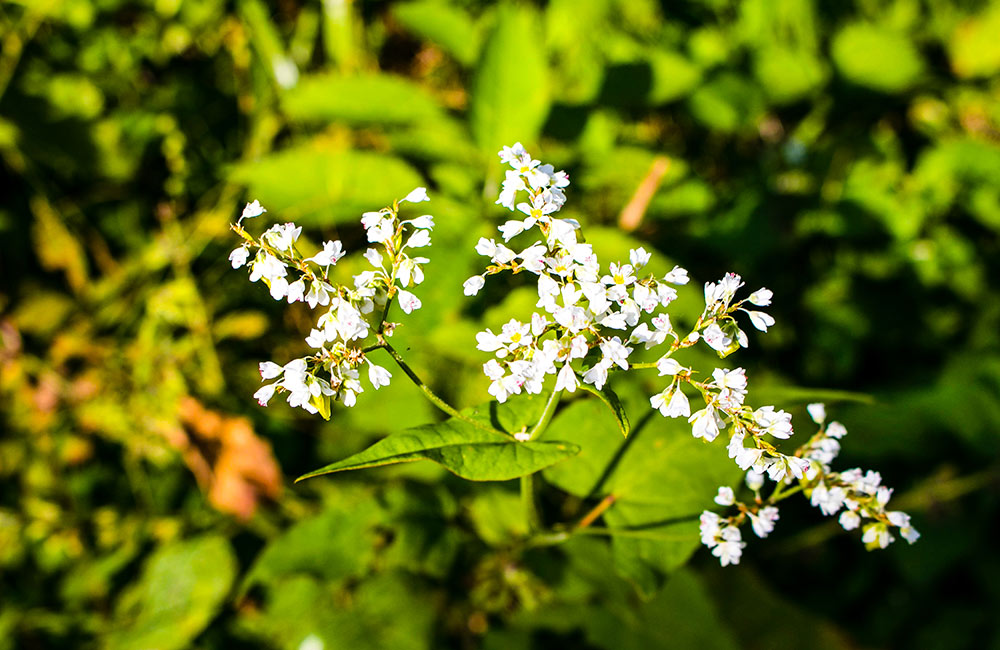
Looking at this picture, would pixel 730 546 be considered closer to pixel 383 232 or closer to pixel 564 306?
pixel 564 306

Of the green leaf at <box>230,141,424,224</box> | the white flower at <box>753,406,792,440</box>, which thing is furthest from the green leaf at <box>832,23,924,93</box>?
the white flower at <box>753,406,792,440</box>

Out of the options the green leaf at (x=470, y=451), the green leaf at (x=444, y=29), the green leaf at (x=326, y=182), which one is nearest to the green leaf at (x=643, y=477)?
the green leaf at (x=470, y=451)

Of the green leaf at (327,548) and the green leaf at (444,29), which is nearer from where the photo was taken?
the green leaf at (327,548)

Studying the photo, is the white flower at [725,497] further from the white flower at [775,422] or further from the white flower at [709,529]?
the white flower at [775,422]

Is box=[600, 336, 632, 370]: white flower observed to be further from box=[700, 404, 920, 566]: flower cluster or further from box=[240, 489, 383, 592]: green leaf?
box=[240, 489, 383, 592]: green leaf

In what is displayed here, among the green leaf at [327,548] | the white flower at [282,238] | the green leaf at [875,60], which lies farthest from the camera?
the green leaf at [875,60]
